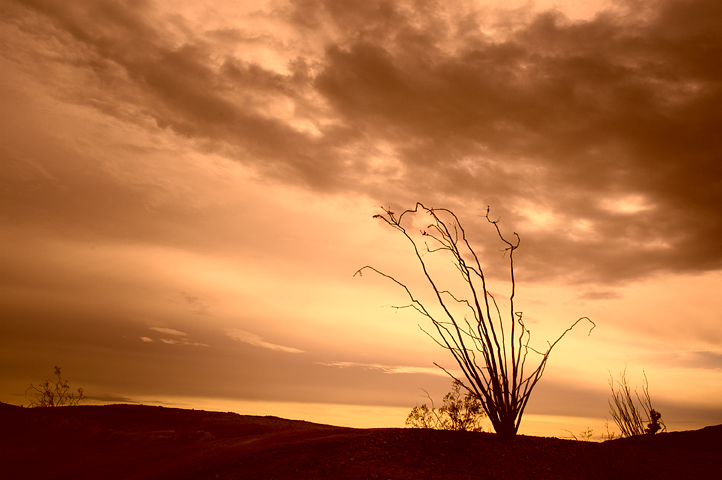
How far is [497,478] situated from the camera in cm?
552

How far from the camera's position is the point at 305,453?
653cm

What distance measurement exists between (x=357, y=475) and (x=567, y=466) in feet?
9.17

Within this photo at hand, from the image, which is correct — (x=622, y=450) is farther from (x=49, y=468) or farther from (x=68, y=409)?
(x=68, y=409)

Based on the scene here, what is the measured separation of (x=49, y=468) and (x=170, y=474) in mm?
2989

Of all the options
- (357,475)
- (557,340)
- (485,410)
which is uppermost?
(557,340)

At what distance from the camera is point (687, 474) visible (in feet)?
20.6

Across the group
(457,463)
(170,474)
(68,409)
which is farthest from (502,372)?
(68,409)

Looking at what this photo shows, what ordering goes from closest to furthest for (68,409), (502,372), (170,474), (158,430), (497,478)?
(497,478), (170,474), (502,372), (158,430), (68,409)

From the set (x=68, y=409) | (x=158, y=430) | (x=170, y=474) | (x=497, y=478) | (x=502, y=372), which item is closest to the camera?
(x=497, y=478)

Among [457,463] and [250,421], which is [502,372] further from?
[250,421]

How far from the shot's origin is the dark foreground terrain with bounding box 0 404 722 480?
232 inches

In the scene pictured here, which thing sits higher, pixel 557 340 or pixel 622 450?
pixel 557 340

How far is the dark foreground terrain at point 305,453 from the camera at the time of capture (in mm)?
5898

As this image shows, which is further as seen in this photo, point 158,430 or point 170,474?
point 158,430
